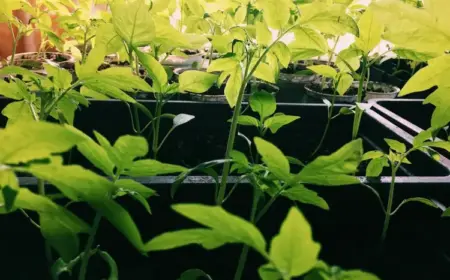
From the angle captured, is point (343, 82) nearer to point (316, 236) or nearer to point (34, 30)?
point (316, 236)

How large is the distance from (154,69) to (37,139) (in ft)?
1.13

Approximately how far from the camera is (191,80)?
0.60 meters

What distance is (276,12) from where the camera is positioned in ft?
1.65

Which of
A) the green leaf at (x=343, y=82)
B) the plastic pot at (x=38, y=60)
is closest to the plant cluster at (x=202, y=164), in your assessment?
the green leaf at (x=343, y=82)

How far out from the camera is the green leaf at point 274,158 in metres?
0.31

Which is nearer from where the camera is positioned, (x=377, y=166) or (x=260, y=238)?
(x=260, y=238)

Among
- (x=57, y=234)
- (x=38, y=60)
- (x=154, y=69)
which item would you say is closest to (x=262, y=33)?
(x=154, y=69)

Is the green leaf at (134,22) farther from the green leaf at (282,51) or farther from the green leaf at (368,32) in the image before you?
the green leaf at (368,32)

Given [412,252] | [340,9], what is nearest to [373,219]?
[412,252]

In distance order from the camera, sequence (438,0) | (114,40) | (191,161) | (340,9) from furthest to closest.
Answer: (191,161)
(114,40)
(340,9)
(438,0)

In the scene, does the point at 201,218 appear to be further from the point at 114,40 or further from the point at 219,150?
the point at 219,150

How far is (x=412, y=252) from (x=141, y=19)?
18.6 inches

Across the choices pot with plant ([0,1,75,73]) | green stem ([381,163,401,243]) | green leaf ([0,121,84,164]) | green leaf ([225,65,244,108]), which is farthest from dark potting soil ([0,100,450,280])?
pot with plant ([0,1,75,73])

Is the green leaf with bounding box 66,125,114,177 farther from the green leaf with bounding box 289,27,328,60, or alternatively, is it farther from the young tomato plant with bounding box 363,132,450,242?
the young tomato plant with bounding box 363,132,450,242
